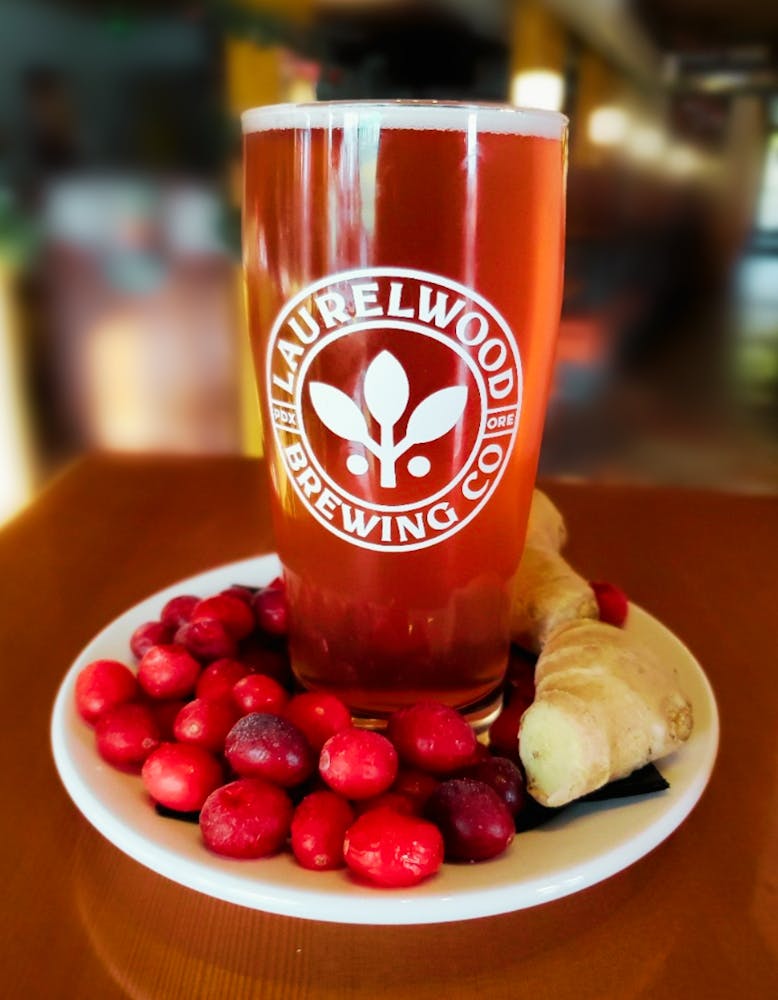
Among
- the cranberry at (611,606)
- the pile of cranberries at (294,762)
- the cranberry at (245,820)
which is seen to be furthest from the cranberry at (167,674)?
the cranberry at (611,606)

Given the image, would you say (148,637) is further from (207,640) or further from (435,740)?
(435,740)

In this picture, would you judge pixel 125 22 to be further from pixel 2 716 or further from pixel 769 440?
pixel 2 716

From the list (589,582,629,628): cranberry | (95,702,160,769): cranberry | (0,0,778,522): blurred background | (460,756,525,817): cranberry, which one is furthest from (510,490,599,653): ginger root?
(0,0,778,522): blurred background

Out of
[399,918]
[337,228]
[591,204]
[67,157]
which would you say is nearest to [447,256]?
[337,228]

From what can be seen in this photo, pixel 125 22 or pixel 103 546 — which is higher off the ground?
pixel 125 22

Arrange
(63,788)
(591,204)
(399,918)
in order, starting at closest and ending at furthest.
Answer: (399,918) < (63,788) < (591,204)

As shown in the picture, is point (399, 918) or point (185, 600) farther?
point (185, 600)

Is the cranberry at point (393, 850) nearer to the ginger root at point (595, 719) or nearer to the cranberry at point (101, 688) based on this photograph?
the ginger root at point (595, 719)

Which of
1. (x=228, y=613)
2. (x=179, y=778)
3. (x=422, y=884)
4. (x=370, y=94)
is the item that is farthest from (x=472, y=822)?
(x=370, y=94)
